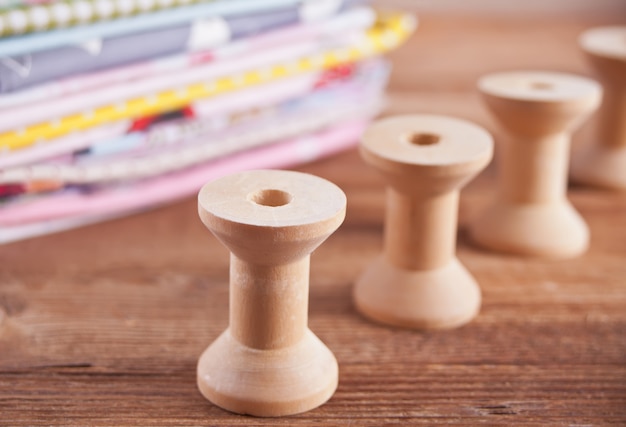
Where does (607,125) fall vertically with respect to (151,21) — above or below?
below

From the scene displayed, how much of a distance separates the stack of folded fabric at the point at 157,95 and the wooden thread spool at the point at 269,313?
0.25 m

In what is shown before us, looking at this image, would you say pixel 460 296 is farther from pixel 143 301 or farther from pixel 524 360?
pixel 143 301

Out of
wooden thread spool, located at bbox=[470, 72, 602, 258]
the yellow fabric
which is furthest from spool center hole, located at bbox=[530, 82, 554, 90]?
the yellow fabric

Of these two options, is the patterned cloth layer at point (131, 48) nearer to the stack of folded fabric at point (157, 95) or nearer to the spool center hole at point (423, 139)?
the stack of folded fabric at point (157, 95)

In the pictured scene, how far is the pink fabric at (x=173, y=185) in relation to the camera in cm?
75

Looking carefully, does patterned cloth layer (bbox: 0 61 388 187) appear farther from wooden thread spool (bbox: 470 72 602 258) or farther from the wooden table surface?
wooden thread spool (bbox: 470 72 602 258)

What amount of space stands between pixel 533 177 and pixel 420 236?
0.16 m

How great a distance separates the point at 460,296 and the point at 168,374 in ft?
0.69

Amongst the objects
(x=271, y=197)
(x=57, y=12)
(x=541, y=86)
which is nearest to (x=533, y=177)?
(x=541, y=86)

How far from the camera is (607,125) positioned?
0.88 meters

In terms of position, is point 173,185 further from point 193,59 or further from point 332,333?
point 332,333

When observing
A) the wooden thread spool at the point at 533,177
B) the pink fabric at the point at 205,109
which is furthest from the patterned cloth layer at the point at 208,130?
the wooden thread spool at the point at 533,177

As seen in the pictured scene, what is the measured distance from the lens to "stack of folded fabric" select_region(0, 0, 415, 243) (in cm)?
72

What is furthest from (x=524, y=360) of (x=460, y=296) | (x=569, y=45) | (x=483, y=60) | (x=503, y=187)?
(x=569, y=45)
